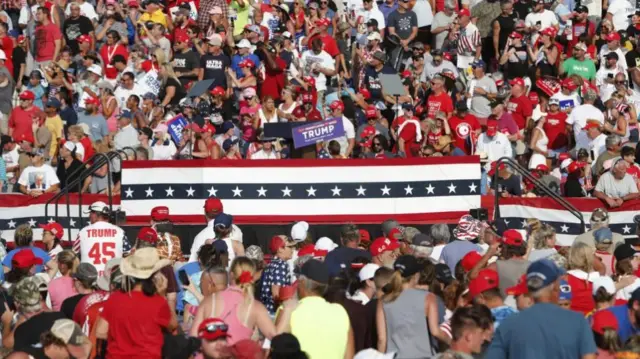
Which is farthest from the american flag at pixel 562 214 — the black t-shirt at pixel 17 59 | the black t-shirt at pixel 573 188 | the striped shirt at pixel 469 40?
the black t-shirt at pixel 17 59

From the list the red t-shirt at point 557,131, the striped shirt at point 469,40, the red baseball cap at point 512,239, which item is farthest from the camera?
the striped shirt at point 469,40

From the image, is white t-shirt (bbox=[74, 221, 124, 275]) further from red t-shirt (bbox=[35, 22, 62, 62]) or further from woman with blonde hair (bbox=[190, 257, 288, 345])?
red t-shirt (bbox=[35, 22, 62, 62])

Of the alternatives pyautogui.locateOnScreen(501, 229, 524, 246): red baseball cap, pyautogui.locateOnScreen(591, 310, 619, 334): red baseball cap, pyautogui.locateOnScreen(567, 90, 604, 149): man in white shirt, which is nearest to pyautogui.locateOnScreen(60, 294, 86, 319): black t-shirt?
pyautogui.locateOnScreen(501, 229, 524, 246): red baseball cap

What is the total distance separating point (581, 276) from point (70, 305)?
4.07 meters

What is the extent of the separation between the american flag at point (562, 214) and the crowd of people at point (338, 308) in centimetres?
586

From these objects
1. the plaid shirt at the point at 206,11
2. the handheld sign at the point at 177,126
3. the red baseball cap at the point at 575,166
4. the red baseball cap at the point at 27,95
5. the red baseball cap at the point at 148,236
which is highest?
the plaid shirt at the point at 206,11

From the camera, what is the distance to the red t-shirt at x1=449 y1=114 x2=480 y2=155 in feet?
75.9

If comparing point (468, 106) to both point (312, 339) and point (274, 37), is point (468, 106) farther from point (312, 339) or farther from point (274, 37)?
point (312, 339)

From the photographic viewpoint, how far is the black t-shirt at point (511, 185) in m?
21.4

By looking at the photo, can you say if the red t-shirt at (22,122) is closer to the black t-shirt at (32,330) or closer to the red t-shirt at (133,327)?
the black t-shirt at (32,330)

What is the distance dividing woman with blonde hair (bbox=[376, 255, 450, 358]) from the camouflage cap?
2.54 meters

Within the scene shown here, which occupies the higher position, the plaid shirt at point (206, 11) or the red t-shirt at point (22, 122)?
the plaid shirt at point (206, 11)

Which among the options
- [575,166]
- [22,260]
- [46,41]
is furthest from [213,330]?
[46,41]

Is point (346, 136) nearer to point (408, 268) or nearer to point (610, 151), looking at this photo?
point (610, 151)
